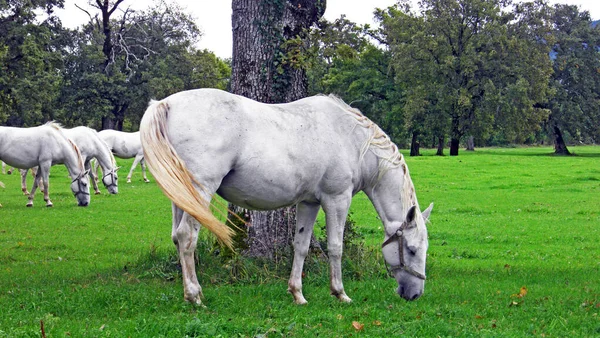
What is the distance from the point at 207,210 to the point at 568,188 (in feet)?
71.0

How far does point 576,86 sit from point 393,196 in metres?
54.3

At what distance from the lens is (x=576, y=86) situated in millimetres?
55625

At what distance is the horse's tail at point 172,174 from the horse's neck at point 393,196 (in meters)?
2.05

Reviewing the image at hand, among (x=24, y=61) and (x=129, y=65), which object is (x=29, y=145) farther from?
(x=129, y=65)

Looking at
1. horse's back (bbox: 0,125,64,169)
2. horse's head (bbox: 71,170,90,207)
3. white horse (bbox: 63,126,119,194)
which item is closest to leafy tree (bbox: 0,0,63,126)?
white horse (bbox: 63,126,119,194)

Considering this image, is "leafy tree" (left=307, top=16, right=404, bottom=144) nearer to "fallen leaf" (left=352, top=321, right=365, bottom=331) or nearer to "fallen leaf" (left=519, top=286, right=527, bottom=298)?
"fallen leaf" (left=519, top=286, right=527, bottom=298)

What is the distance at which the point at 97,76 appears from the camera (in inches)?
1779

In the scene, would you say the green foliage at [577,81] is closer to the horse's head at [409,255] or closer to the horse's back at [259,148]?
the horse's head at [409,255]

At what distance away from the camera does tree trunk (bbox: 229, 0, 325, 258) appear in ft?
27.8

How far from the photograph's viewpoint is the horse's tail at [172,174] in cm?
564

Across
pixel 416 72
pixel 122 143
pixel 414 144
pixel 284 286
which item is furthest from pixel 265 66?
pixel 414 144

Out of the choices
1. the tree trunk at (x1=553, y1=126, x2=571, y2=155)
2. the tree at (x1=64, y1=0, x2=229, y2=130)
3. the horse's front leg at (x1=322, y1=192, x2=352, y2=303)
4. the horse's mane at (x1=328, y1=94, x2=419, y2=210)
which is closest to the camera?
the horse's front leg at (x1=322, y1=192, x2=352, y2=303)

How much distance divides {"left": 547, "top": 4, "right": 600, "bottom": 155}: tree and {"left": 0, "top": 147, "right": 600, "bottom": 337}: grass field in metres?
41.0

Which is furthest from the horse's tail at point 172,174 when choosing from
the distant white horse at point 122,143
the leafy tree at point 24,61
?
the leafy tree at point 24,61
